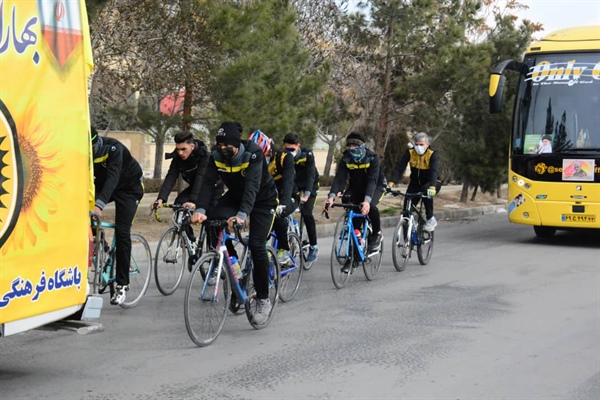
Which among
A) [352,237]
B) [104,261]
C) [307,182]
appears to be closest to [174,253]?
[104,261]

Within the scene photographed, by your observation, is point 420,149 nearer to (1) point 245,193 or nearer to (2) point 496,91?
(2) point 496,91

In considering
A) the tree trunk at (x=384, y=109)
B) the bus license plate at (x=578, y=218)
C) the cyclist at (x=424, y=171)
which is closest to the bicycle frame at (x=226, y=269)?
the cyclist at (x=424, y=171)

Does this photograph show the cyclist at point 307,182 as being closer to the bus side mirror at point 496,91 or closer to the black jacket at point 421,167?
the black jacket at point 421,167

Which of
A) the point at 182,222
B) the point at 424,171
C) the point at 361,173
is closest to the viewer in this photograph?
the point at 182,222

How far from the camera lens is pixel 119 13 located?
15570mm

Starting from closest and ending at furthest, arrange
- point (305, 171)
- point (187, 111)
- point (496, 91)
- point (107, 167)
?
point (107, 167), point (305, 171), point (496, 91), point (187, 111)

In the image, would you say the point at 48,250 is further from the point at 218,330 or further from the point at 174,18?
the point at 174,18

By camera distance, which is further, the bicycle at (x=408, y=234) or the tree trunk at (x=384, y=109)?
the tree trunk at (x=384, y=109)

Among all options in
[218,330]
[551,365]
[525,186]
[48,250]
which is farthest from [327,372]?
[525,186]

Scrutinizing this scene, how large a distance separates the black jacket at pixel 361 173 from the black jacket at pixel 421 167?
1559 millimetres

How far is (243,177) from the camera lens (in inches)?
305

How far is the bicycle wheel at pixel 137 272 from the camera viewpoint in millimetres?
9148

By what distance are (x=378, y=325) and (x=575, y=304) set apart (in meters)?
2.77

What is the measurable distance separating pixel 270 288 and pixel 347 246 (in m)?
2.43
